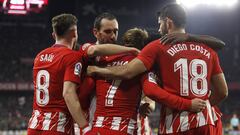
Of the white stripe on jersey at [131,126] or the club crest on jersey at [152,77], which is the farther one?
the white stripe on jersey at [131,126]

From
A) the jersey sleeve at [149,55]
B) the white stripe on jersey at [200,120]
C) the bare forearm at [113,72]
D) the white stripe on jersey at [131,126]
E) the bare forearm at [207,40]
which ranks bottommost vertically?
the white stripe on jersey at [131,126]

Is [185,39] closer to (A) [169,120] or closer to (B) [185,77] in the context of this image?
(B) [185,77]

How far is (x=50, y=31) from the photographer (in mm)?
23453

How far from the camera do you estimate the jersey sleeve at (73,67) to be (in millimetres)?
3877

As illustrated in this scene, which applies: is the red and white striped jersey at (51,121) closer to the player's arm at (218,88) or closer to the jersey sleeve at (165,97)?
the jersey sleeve at (165,97)

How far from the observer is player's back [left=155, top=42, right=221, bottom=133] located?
3801 mm

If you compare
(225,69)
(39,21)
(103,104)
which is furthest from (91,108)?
(225,69)

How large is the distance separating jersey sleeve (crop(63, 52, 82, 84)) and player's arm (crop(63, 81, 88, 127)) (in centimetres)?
8

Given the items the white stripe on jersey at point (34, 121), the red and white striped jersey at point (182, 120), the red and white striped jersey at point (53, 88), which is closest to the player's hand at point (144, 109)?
the red and white striped jersey at point (182, 120)

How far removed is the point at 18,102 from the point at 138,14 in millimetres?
8100

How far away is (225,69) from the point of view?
1169 inches

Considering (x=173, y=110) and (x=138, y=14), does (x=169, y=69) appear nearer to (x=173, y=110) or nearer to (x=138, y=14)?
(x=173, y=110)

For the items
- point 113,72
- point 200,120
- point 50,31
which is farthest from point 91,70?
point 50,31

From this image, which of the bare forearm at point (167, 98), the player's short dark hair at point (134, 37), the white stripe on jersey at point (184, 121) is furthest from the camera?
the player's short dark hair at point (134, 37)
